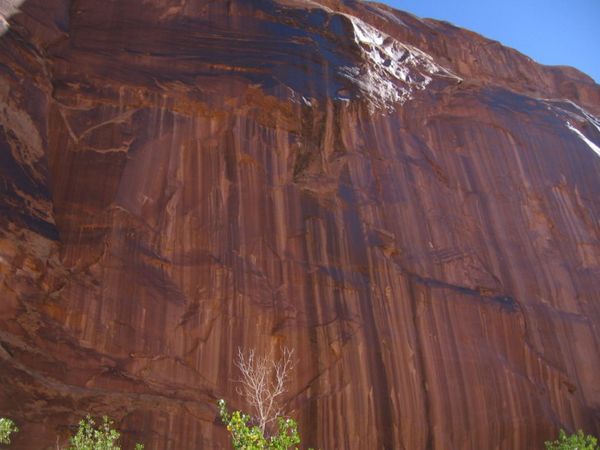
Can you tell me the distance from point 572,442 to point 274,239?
32.8 feet

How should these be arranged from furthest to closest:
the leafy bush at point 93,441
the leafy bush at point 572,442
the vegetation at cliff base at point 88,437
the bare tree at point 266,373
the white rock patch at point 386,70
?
the white rock patch at point 386,70
the leafy bush at point 572,442
the bare tree at point 266,373
the leafy bush at point 93,441
the vegetation at cliff base at point 88,437

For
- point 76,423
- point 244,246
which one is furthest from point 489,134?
point 76,423

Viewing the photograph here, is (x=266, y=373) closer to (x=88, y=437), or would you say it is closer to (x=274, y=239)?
(x=274, y=239)

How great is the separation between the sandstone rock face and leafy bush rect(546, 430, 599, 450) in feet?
1.64

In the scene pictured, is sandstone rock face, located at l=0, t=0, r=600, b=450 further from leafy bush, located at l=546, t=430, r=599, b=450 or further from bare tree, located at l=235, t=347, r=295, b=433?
leafy bush, located at l=546, t=430, r=599, b=450

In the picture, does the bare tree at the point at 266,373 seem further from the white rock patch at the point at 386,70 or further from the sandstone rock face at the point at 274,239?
the white rock patch at the point at 386,70

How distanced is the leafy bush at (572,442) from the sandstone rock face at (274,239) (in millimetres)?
499

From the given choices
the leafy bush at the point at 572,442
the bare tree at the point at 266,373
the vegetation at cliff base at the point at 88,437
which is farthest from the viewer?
the leafy bush at the point at 572,442

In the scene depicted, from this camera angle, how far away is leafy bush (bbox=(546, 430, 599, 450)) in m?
17.9

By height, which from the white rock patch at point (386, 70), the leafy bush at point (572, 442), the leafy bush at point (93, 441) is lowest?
the leafy bush at point (93, 441)

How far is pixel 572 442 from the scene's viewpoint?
18125mm

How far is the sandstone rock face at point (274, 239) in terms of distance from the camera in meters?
16.7

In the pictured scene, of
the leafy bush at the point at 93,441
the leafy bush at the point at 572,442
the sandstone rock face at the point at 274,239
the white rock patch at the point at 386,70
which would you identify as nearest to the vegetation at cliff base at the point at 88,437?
the leafy bush at the point at 93,441

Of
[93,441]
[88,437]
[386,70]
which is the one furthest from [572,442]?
[386,70]
